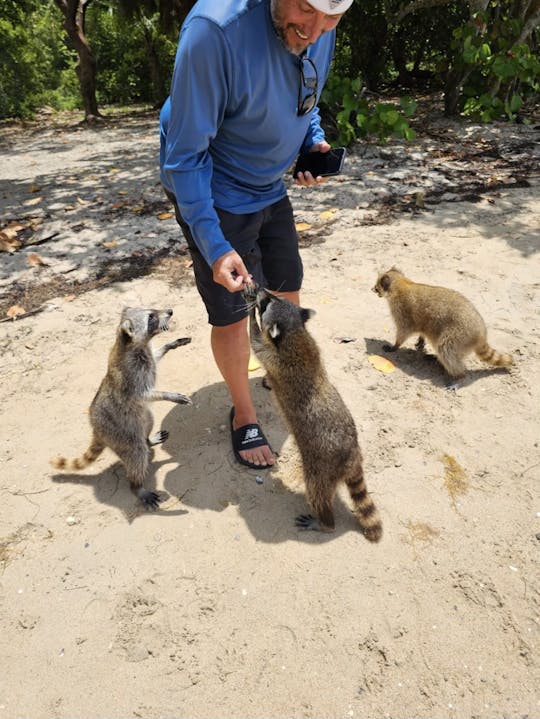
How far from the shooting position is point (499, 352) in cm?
343

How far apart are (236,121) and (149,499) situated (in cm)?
186

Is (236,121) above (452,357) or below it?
above

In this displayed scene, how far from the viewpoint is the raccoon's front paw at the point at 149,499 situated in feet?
8.39

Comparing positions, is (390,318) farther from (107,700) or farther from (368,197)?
(107,700)

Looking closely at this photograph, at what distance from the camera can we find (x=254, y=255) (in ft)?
8.21

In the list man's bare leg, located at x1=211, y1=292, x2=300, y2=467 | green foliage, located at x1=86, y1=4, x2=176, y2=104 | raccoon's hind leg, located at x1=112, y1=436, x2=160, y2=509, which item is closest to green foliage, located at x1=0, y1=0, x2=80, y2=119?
green foliage, located at x1=86, y1=4, x2=176, y2=104

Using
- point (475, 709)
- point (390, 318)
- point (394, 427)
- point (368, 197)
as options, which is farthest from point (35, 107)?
point (475, 709)

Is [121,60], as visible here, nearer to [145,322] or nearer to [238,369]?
[145,322]

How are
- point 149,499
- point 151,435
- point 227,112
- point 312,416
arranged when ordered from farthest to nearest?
1. point 151,435
2. point 149,499
3. point 312,416
4. point 227,112

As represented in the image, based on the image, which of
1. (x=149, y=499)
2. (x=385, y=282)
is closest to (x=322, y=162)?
(x=385, y=282)

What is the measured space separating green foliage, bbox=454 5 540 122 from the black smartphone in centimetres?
667

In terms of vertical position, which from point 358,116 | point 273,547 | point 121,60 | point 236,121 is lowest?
point 273,547

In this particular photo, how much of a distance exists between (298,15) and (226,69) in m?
0.31

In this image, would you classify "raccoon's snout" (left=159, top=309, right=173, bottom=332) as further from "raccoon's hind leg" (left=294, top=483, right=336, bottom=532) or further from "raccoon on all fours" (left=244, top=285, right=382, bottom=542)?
"raccoon's hind leg" (left=294, top=483, right=336, bottom=532)
